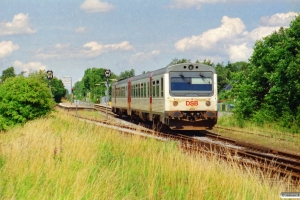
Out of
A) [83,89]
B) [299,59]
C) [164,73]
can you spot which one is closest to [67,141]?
[164,73]

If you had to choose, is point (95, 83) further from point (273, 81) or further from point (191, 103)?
point (191, 103)

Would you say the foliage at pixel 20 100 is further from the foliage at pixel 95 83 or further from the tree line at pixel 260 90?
the foliage at pixel 95 83

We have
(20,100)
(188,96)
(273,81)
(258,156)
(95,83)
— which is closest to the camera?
(258,156)

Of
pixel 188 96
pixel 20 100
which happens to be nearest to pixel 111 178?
pixel 188 96

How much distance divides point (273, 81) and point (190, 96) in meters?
7.59

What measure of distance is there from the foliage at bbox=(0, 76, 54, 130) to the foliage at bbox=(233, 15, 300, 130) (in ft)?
41.3

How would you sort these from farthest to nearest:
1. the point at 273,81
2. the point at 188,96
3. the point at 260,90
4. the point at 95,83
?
the point at 95,83, the point at 260,90, the point at 273,81, the point at 188,96

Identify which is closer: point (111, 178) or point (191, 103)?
point (111, 178)

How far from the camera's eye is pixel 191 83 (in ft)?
64.2

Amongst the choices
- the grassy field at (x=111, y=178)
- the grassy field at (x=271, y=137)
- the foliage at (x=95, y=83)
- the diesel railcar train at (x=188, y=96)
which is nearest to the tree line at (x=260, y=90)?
the grassy field at (x=271, y=137)

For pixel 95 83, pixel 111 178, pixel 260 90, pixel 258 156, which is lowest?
pixel 258 156

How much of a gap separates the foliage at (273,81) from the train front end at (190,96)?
5253 millimetres

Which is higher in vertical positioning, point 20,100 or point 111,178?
point 20,100

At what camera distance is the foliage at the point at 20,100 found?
22.1 metres
